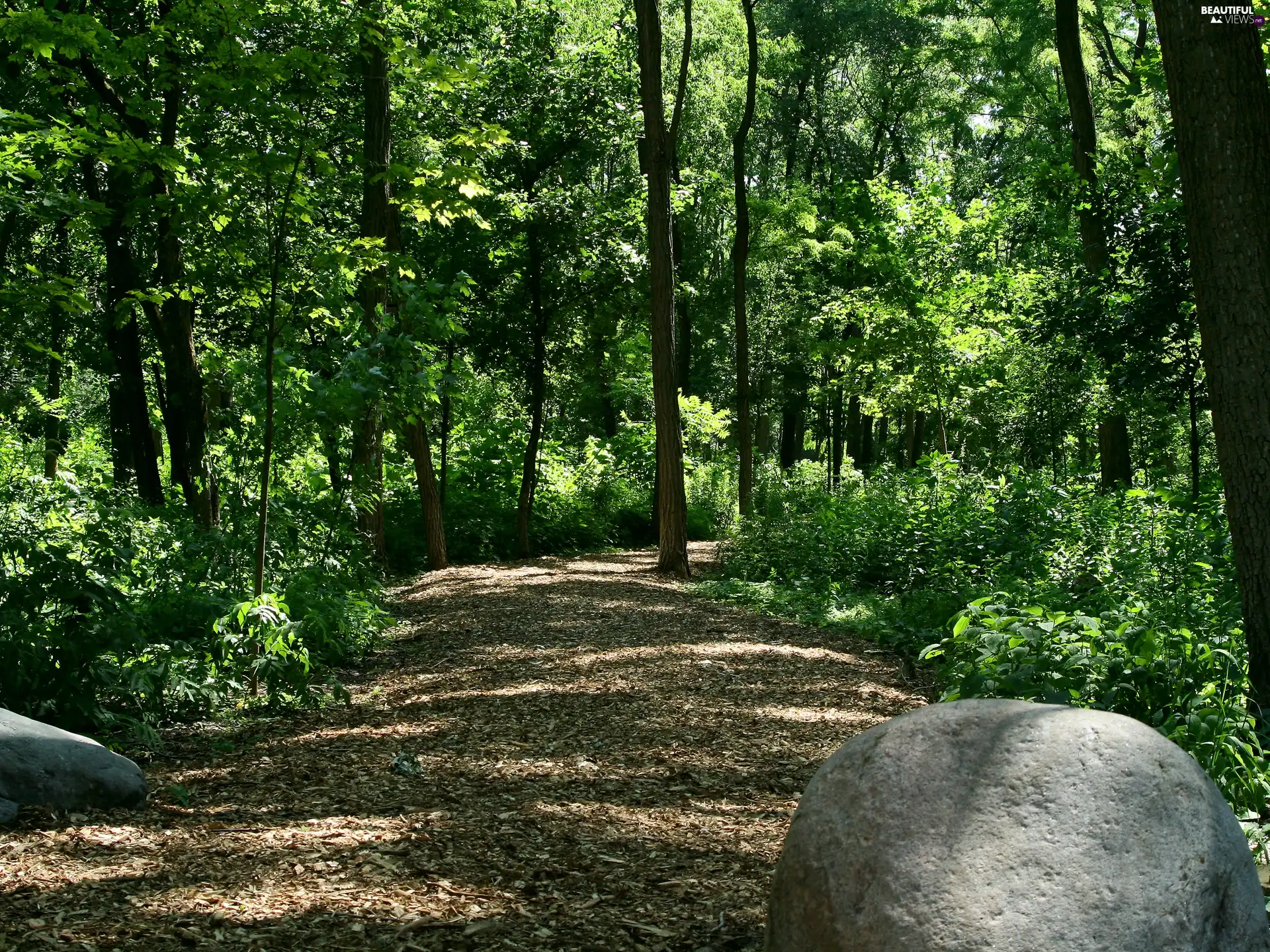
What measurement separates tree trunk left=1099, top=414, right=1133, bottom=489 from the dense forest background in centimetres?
6

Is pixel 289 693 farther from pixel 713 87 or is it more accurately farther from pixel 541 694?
pixel 713 87

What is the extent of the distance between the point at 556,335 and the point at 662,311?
391 cm

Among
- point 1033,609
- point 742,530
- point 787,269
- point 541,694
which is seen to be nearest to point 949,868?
point 1033,609

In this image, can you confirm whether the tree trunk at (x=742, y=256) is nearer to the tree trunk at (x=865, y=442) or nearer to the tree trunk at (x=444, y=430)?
the tree trunk at (x=444, y=430)

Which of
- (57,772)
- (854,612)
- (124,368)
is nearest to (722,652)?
(854,612)

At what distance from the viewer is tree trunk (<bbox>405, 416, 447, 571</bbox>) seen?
45.9ft

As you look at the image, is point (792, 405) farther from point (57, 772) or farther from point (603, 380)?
point (57, 772)

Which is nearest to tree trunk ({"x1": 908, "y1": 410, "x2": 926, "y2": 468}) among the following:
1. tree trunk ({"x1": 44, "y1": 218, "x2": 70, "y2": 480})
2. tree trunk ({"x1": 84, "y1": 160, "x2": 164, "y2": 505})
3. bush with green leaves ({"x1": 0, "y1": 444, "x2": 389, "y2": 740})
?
tree trunk ({"x1": 84, "y1": 160, "x2": 164, "y2": 505})

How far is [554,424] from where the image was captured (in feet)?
75.7

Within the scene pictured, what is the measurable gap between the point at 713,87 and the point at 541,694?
1931 cm

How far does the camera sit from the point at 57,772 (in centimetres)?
407

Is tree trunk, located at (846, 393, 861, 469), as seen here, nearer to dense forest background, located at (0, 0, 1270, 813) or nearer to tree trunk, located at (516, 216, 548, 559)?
dense forest background, located at (0, 0, 1270, 813)

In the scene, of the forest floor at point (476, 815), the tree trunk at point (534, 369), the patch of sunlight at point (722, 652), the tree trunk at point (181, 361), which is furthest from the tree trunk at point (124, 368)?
the patch of sunlight at point (722, 652)

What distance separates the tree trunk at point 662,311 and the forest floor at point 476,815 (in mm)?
5698
